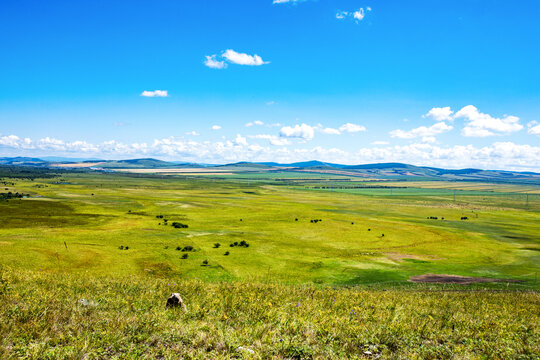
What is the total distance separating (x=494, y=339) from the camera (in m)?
11.8

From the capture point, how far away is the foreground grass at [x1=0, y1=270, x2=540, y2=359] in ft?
29.6

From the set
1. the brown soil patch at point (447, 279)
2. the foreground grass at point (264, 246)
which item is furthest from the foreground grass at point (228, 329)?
the brown soil patch at point (447, 279)

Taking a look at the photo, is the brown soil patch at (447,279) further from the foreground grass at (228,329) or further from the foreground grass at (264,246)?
the foreground grass at (228,329)

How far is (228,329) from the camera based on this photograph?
10742 mm

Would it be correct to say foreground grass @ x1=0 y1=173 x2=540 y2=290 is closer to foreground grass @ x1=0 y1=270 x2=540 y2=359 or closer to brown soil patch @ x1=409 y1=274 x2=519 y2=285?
brown soil patch @ x1=409 y1=274 x2=519 y2=285

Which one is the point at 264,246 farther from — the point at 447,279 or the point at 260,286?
the point at 260,286

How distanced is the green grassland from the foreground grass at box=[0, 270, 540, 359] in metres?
Answer: 0.06

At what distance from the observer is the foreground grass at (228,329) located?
9.01m

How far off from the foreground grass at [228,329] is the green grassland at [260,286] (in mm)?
58

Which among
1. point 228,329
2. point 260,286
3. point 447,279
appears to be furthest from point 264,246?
point 228,329

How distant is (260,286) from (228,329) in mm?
9587

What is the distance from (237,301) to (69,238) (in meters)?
55.7

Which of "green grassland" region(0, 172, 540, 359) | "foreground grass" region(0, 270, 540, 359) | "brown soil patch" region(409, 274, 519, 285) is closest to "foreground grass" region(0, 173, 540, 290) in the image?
"green grassland" region(0, 172, 540, 359)

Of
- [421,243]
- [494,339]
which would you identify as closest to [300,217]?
[421,243]
